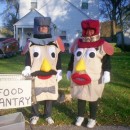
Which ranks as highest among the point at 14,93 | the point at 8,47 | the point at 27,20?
the point at 27,20

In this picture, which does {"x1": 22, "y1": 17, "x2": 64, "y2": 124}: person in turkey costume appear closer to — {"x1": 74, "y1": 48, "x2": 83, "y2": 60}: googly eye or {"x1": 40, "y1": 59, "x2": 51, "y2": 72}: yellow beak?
{"x1": 40, "y1": 59, "x2": 51, "y2": 72}: yellow beak

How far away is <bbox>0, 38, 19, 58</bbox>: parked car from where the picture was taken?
20766 millimetres

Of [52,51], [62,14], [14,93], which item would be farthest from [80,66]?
[62,14]

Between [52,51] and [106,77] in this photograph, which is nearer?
[106,77]

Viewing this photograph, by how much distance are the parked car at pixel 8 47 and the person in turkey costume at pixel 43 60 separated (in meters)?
14.6

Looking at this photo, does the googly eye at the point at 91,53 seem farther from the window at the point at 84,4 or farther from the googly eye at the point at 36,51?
the window at the point at 84,4

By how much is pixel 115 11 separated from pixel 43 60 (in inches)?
1476

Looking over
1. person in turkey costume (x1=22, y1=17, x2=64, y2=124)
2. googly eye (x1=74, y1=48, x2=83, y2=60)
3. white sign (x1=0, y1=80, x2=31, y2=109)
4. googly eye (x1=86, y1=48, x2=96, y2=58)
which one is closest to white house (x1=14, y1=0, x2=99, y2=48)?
person in turkey costume (x1=22, y1=17, x2=64, y2=124)

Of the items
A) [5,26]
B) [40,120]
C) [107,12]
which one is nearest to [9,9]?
[5,26]

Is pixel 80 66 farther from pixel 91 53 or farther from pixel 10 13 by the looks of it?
pixel 10 13

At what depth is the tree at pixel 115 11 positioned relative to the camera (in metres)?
41.4

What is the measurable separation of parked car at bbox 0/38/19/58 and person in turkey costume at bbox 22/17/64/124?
1460 cm

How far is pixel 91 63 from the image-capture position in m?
6.05

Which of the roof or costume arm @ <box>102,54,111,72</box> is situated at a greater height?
the roof
